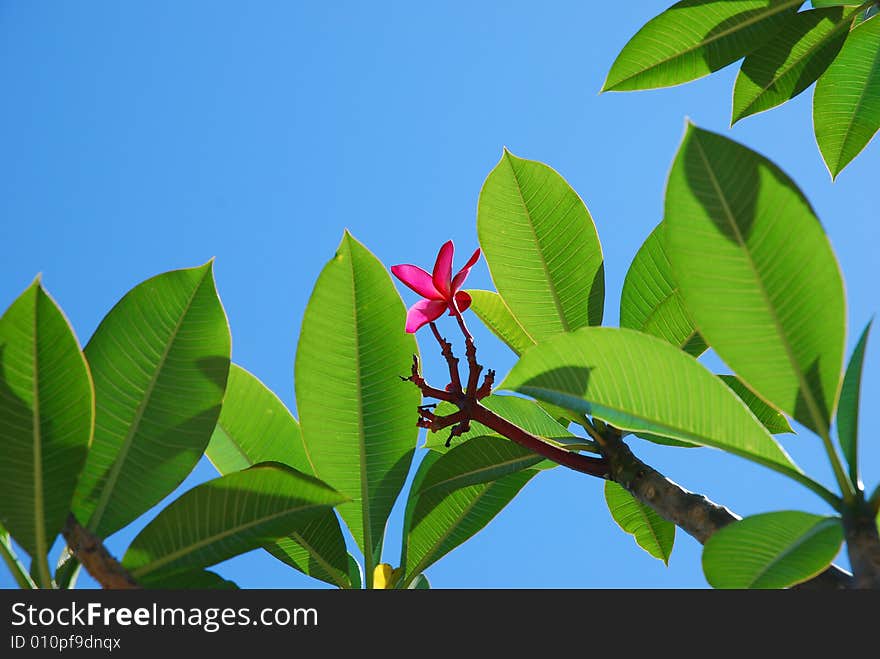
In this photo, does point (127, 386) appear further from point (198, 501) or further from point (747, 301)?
point (747, 301)

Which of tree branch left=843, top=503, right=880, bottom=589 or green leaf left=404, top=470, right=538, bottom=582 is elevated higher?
green leaf left=404, top=470, right=538, bottom=582

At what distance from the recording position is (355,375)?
34.6 inches

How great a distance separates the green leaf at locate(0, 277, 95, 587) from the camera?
685 mm

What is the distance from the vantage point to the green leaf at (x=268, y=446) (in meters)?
0.92

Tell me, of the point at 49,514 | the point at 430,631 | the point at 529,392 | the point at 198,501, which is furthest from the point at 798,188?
the point at 49,514

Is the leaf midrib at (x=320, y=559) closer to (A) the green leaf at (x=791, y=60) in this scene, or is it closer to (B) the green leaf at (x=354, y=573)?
(B) the green leaf at (x=354, y=573)

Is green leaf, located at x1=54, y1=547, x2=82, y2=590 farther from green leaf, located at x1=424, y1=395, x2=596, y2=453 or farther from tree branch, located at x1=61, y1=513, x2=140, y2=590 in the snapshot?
green leaf, located at x1=424, y1=395, x2=596, y2=453

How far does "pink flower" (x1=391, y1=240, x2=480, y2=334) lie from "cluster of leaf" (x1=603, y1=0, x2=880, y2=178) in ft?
1.60

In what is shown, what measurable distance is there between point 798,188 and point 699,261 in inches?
3.6

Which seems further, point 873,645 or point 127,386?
point 127,386

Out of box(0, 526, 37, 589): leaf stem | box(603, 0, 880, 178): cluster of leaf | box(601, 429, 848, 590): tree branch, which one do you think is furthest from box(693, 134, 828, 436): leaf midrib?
box(0, 526, 37, 589): leaf stem

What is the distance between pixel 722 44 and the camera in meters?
1.17

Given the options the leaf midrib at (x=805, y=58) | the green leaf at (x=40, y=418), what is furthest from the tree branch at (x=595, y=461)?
the leaf midrib at (x=805, y=58)

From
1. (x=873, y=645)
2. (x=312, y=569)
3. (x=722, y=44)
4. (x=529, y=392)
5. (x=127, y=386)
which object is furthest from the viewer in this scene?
(x=722, y=44)
